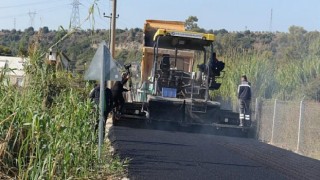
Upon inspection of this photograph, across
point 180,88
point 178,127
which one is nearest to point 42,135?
point 178,127

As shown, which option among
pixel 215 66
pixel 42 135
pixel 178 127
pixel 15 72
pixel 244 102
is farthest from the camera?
pixel 244 102

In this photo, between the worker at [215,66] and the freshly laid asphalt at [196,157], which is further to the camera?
the worker at [215,66]

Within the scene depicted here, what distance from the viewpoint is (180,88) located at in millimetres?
19125

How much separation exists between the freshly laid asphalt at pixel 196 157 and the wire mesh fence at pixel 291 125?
4.38 ft

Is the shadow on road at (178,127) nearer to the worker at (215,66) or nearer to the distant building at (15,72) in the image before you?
the worker at (215,66)

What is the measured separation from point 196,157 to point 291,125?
21.5 ft

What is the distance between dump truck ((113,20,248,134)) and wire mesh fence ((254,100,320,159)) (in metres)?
1.21

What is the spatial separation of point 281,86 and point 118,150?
14875 mm

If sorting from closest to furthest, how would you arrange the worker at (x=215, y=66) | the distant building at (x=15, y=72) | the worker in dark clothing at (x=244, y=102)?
the distant building at (x=15, y=72), the worker at (x=215, y=66), the worker in dark clothing at (x=244, y=102)

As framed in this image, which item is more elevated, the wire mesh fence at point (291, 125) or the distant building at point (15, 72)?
the distant building at point (15, 72)

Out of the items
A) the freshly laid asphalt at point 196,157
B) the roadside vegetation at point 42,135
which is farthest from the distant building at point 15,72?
the freshly laid asphalt at point 196,157

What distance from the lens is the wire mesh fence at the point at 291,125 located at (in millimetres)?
16608

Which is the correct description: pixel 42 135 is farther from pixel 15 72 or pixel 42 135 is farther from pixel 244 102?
pixel 244 102

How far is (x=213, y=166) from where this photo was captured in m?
11.2
